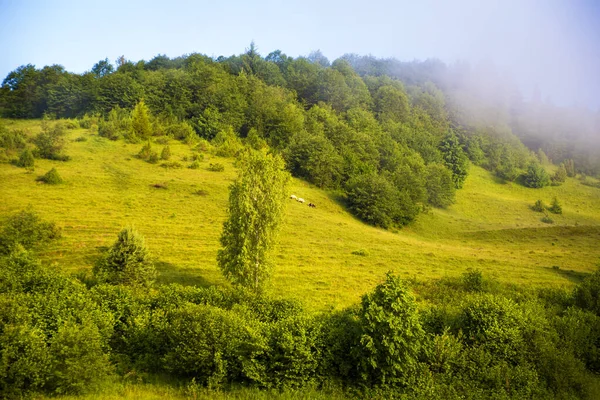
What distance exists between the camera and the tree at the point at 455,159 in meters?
125

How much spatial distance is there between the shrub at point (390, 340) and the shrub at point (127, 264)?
786 inches

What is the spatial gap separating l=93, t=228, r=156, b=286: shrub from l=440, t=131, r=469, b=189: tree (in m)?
107

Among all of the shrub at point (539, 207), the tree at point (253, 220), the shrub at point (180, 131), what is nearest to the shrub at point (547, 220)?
the shrub at point (539, 207)

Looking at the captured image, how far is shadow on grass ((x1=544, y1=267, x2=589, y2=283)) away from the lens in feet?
149

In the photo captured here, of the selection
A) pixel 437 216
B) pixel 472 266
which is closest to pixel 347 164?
pixel 437 216

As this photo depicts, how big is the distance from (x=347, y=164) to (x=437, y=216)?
26016 millimetres

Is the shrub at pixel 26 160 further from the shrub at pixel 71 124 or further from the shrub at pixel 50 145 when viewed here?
the shrub at pixel 71 124

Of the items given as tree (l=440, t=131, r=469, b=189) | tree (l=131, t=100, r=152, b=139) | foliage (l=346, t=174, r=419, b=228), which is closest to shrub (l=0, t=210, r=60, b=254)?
foliage (l=346, t=174, r=419, b=228)

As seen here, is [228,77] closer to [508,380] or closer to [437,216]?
[437,216]

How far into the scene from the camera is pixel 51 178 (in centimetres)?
5712

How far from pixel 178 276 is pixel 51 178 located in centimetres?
3501

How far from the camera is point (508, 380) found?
2142 cm

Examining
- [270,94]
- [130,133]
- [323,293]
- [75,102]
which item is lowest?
[323,293]

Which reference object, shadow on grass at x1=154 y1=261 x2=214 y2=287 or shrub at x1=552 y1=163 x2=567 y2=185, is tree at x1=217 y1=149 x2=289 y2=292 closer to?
shadow on grass at x1=154 y1=261 x2=214 y2=287
